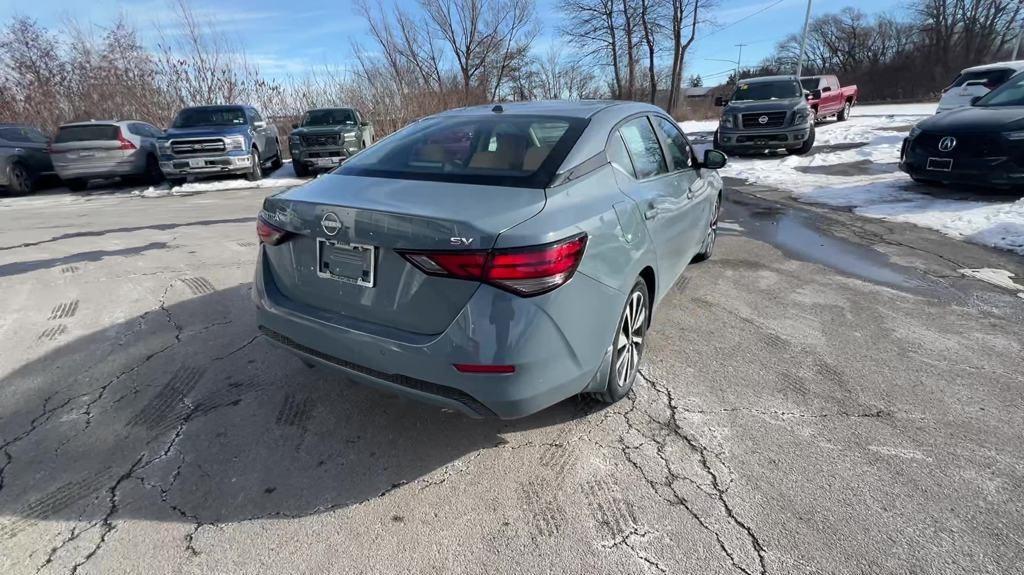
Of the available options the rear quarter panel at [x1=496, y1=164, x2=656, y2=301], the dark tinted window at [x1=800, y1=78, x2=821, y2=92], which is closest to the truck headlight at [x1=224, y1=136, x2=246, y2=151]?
the rear quarter panel at [x1=496, y1=164, x2=656, y2=301]

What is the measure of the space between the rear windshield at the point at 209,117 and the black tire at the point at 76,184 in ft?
8.77

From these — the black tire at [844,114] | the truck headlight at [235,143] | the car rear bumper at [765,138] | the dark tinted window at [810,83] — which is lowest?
the car rear bumper at [765,138]

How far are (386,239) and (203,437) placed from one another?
5.03ft

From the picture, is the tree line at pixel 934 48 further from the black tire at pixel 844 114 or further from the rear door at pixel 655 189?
the rear door at pixel 655 189

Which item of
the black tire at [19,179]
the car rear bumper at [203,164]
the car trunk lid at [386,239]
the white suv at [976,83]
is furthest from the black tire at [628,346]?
the white suv at [976,83]

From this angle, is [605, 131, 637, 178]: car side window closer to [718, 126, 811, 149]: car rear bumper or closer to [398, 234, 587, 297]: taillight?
[398, 234, 587, 297]: taillight

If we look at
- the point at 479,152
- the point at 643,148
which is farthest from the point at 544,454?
the point at 643,148

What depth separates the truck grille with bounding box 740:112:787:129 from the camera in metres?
12.9

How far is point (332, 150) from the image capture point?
1326 cm

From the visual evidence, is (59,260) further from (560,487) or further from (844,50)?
(844,50)

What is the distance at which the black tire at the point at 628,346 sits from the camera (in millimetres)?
2697

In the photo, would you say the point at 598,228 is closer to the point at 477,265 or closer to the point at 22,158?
the point at 477,265

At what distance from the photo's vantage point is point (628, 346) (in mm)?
2920

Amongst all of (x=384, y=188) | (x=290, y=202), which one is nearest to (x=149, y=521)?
(x=290, y=202)
